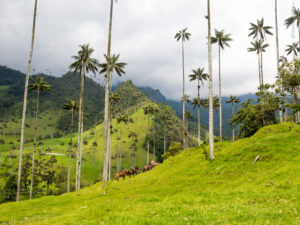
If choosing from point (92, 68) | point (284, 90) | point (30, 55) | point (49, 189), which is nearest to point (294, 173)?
point (284, 90)

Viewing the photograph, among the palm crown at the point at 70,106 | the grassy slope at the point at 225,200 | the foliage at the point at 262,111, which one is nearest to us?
the grassy slope at the point at 225,200

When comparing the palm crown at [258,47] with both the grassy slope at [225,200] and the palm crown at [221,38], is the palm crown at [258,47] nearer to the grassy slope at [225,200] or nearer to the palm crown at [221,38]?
the palm crown at [221,38]

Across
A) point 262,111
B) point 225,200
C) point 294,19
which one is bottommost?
point 225,200

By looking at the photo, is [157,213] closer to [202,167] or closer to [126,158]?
[202,167]

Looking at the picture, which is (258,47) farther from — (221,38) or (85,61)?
(85,61)

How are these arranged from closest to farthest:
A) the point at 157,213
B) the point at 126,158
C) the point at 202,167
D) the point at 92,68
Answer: the point at 157,213 < the point at 202,167 < the point at 92,68 < the point at 126,158

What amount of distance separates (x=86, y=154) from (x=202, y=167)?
165902 mm

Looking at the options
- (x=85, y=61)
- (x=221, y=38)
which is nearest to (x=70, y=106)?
(x=85, y=61)

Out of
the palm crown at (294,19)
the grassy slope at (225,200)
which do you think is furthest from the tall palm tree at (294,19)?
the grassy slope at (225,200)

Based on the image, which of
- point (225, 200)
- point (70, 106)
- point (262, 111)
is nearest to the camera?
point (225, 200)

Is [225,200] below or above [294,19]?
below

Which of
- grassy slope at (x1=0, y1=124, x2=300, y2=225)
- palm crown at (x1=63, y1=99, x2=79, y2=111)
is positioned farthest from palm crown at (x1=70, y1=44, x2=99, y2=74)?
grassy slope at (x1=0, y1=124, x2=300, y2=225)

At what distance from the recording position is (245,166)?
88.1ft

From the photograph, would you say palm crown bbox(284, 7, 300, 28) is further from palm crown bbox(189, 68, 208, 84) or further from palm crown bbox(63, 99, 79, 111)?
palm crown bbox(63, 99, 79, 111)
